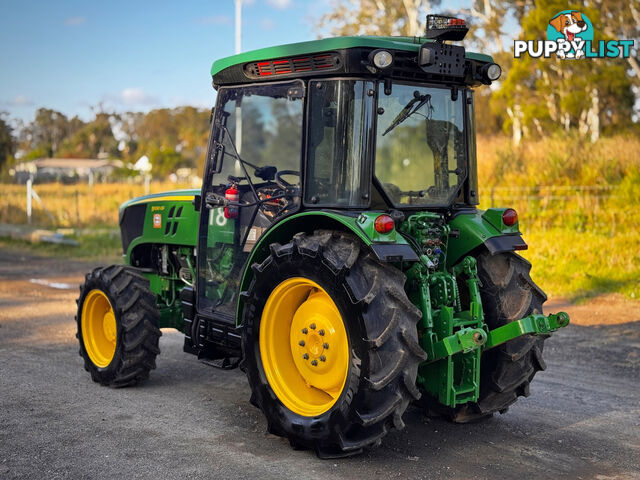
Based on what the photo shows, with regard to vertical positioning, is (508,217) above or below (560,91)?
below

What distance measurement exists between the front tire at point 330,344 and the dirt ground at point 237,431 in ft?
0.84

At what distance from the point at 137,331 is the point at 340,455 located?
2.38 meters

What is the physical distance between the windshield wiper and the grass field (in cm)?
704

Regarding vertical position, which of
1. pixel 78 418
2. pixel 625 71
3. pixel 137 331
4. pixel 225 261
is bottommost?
pixel 78 418

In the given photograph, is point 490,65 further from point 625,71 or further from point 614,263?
point 625,71

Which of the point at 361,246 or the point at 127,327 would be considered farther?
the point at 127,327

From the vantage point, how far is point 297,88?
5371 mm

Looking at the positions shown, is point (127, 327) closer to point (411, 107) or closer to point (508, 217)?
point (411, 107)

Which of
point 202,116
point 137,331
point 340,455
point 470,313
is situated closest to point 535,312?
point 470,313

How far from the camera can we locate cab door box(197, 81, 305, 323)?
225 inches

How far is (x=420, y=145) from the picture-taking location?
216 inches

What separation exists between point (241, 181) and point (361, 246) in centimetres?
150

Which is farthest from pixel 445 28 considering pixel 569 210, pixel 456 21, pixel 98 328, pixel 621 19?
pixel 621 19

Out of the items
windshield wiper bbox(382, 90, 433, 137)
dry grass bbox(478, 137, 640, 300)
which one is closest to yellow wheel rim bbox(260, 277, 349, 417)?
windshield wiper bbox(382, 90, 433, 137)
